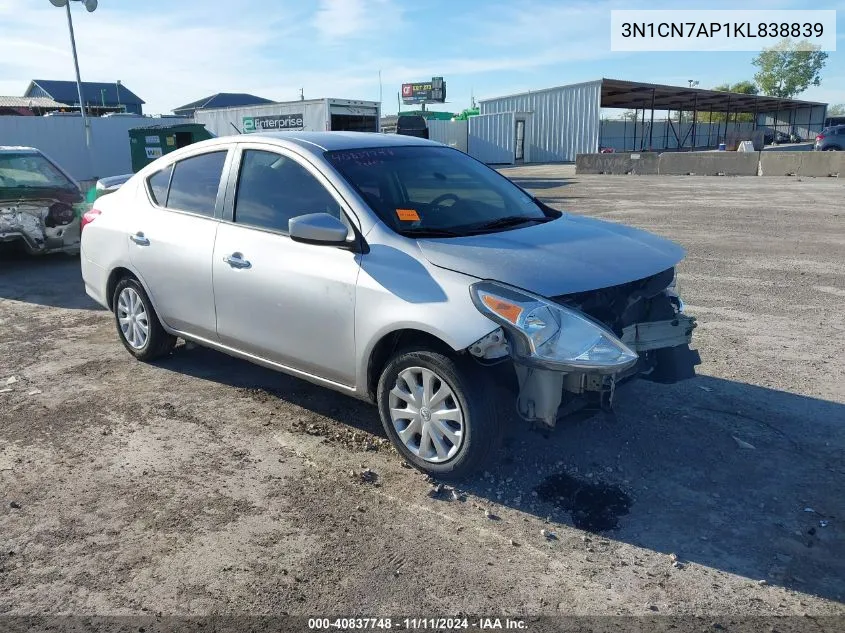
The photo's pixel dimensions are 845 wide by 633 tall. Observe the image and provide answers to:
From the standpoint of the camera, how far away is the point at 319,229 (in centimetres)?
368

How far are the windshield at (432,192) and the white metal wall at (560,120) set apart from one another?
40884 millimetres

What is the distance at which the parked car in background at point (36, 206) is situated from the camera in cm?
892

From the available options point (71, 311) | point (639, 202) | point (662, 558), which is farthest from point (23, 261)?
point (639, 202)

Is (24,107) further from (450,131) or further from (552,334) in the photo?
(552,334)

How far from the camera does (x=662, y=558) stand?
3.03 m

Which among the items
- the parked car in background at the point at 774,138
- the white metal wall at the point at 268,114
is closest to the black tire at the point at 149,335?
the white metal wall at the point at 268,114

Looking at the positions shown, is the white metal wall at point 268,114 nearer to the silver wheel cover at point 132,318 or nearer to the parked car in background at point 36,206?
the parked car in background at point 36,206

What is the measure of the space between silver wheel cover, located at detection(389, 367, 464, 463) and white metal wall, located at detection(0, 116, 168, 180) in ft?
78.6

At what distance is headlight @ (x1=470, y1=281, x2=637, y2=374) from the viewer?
3238mm

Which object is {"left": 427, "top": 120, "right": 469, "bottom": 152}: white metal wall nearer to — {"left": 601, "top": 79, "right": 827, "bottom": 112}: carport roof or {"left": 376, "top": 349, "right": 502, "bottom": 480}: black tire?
{"left": 601, "top": 79, "right": 827, "bottom": 112}: carport roof

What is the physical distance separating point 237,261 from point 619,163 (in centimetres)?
2848

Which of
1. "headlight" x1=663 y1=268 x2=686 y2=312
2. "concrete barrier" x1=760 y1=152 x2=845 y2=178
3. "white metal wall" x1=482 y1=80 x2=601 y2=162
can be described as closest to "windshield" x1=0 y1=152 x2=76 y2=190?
"headlight" x1=663 y1=268 x2=686 y2=312

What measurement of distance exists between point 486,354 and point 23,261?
30.8 ft

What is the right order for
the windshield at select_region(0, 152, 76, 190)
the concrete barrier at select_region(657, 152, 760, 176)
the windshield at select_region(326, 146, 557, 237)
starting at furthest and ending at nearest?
the concrete barrier at select_region(657, 152, 760, 176) < the windshield at select_region(0, 152, 76, 190) < the windshield at select_region(326, 146, 557, 237)
